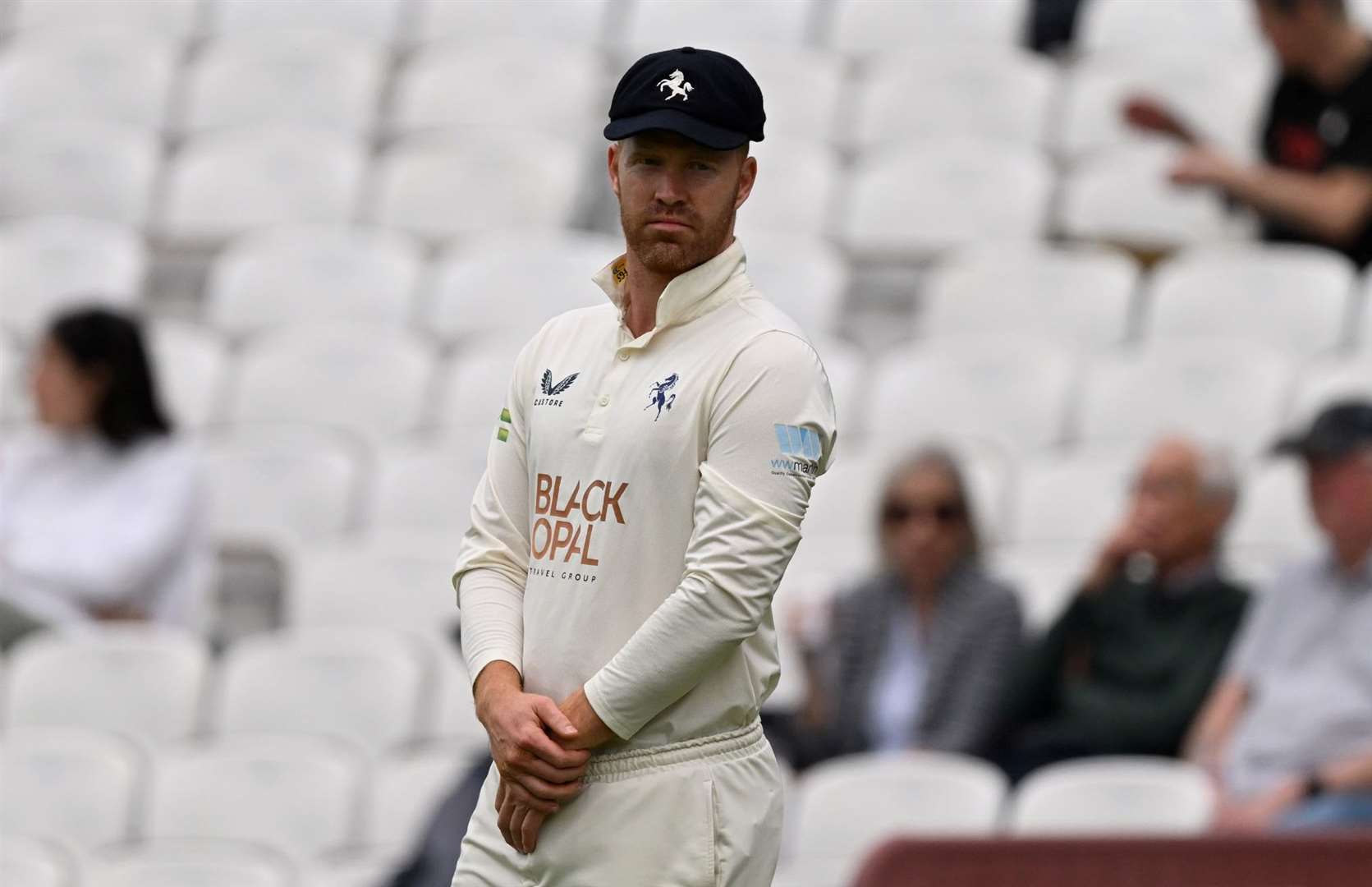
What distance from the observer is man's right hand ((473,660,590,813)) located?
228 centimetres

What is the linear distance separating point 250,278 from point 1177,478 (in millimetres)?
3900

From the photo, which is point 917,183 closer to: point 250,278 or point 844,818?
point 250,278

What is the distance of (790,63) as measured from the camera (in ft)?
29.5

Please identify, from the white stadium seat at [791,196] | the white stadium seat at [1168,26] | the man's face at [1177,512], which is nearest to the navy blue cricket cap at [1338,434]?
the man's face at [1177,512]

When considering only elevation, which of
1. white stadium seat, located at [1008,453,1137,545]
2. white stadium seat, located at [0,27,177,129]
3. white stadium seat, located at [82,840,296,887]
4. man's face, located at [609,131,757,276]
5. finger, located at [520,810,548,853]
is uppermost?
man's face, located at [609,131,757,276]

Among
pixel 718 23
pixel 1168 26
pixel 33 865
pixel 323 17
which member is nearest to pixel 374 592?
pixel 33 865

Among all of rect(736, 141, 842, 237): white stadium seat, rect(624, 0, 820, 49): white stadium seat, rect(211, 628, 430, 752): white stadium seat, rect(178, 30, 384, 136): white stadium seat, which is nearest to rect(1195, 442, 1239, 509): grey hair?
rect(211, 628, 430, 752): white stadium seat

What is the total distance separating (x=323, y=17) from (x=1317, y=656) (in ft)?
20.5

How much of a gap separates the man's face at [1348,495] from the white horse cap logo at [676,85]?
120 inches

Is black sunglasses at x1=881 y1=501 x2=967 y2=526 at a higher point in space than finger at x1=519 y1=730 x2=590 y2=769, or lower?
lower

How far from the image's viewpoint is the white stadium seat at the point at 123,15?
9.98m

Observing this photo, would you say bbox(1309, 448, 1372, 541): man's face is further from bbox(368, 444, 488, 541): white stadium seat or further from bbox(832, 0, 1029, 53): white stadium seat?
bbox(832, 0, 1029, 53): white stadium seat

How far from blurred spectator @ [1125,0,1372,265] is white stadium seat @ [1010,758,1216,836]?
246cm

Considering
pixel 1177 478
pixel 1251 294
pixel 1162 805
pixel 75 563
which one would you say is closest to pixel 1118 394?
pixel 1251 294
